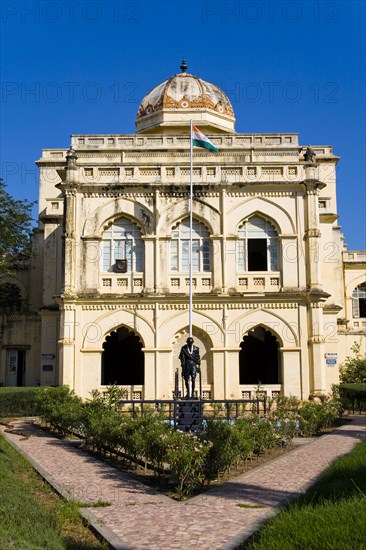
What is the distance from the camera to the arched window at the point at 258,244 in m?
26.1

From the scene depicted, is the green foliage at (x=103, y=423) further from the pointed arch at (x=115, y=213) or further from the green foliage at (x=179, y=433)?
the pointed arch at (x=115, y=213)

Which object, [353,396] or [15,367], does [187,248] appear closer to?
[353,396]

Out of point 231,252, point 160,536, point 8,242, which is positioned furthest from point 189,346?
point 8,242

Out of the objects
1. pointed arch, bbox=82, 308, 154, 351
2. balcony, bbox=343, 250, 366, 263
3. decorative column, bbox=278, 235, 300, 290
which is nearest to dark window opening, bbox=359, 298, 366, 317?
balcony, bbox=343, 250, 366, 263

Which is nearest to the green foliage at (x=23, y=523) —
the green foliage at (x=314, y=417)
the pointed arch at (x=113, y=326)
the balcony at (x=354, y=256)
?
the green foliage at (x=314, y=417)

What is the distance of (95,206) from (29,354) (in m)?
8.94

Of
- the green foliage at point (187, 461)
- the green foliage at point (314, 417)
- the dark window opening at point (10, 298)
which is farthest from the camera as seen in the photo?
the dark window opening at point (10, 298)

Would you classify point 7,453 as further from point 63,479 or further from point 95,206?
point 95,206

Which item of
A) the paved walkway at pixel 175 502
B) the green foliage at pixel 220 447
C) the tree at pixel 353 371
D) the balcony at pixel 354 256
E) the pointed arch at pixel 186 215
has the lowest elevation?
the paved walkway at pixel 175 502

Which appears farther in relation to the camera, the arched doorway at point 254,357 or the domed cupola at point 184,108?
the domed cupola at point 184,108

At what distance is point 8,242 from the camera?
104ft

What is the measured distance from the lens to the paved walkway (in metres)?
8.46

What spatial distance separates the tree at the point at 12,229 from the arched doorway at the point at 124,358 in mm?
6043

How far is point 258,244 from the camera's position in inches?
1051
